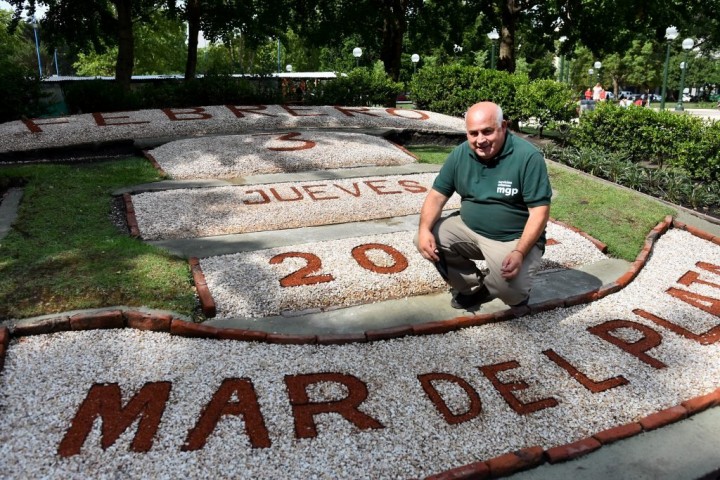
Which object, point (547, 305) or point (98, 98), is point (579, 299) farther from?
point (98, 98)

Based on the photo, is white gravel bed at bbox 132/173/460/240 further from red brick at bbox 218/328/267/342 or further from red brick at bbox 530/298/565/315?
red brick at bbox 530/298/565/315

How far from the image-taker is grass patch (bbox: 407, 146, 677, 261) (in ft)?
20.8

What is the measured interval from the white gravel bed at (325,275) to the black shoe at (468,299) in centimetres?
36

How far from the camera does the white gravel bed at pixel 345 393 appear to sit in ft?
9.61

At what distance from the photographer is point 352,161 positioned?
9.52m

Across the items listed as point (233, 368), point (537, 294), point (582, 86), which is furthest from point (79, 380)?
point (582, 86)

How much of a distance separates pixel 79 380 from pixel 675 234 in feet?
21.2

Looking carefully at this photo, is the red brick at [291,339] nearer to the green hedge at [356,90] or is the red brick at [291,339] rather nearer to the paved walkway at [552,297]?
the paved walkway at [552,297]

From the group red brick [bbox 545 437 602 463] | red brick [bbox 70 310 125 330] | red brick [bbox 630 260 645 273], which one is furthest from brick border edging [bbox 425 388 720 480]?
red brick [bbox 70 310 125 330]

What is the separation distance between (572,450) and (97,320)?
328 cm

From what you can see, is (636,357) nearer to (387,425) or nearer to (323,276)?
(387,425)

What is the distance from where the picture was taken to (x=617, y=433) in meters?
3.20

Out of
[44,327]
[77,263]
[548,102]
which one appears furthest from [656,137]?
[44,327]

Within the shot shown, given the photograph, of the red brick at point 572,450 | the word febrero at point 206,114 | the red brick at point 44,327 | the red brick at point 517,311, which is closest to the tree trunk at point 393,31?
the word febrero at point 206,114
